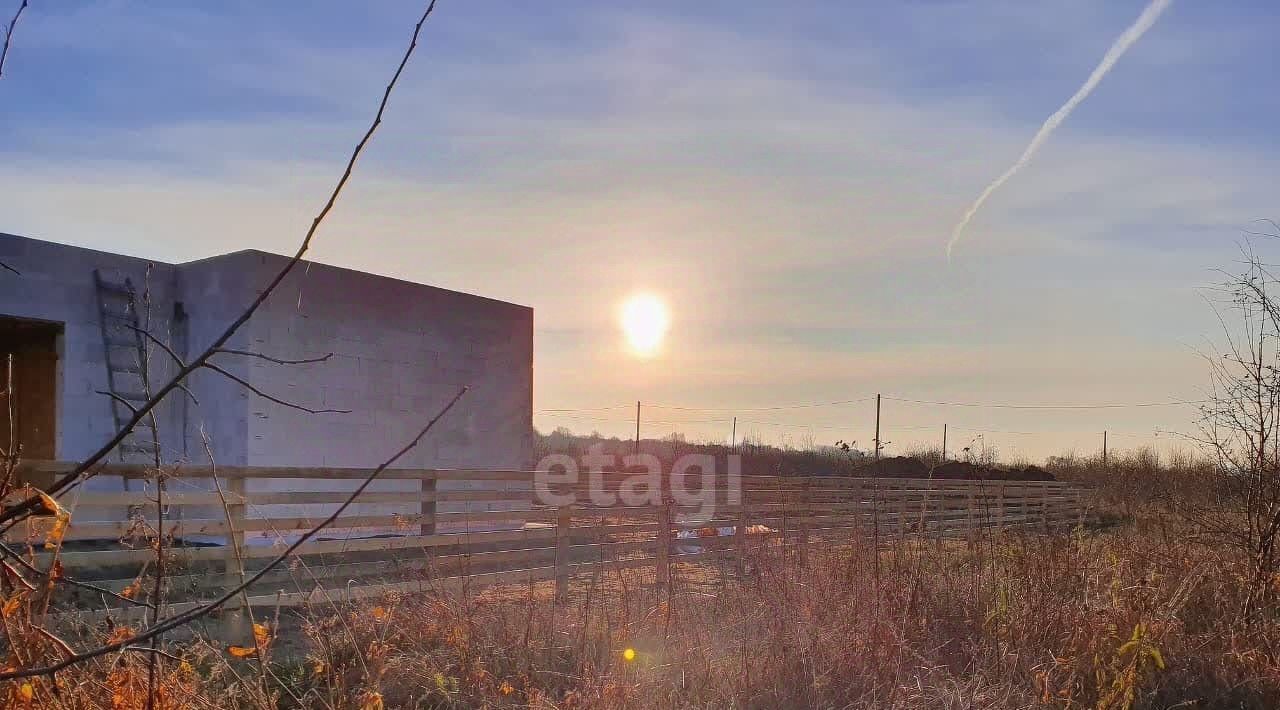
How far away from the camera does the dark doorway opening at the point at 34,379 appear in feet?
35.8

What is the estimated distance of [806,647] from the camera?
455cm

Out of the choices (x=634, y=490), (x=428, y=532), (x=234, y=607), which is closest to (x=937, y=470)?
(x=634, y=490)

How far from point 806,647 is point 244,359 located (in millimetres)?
8358

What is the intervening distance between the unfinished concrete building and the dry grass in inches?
213

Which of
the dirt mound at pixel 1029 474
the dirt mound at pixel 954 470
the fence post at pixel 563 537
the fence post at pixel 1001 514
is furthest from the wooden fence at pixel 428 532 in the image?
the dirt mound at pixel 1029 474

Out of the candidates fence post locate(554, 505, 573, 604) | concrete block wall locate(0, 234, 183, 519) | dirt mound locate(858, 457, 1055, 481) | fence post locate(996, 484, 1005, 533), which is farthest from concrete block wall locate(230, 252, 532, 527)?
dirt mound locate(858, 457, 1055, 481)

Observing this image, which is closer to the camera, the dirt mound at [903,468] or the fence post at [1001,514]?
the fence post at [1001,514]

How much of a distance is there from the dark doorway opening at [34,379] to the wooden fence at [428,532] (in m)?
1.40

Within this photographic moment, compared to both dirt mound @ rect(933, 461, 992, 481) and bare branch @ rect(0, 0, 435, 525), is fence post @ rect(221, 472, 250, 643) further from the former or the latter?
dirt mound @ rect(933, 461, 992, 481)

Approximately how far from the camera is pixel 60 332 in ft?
35.3

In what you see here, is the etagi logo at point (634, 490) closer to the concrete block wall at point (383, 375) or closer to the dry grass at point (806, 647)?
the concrete block wall at point (383, 375)

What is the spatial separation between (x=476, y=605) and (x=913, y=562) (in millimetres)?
2871

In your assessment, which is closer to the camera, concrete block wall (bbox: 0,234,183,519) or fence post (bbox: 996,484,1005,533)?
fence post (bbox: 996,484,1005,533)

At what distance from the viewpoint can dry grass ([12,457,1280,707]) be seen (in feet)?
14.2
